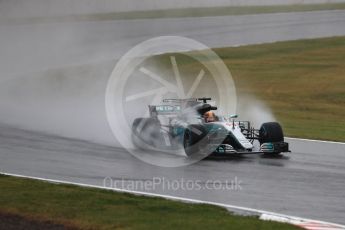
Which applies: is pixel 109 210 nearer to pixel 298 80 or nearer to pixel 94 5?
pixel 298 80

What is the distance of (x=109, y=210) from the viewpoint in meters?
11.9

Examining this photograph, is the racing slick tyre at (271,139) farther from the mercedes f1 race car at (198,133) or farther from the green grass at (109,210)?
the green grass at (109,210)

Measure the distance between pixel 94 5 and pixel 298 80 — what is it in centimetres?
1758

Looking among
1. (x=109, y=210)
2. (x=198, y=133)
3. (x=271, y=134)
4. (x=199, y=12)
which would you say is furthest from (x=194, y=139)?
(x=199, y=12)

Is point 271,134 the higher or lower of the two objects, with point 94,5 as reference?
lower

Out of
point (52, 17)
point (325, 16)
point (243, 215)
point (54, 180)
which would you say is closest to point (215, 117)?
point (54, 180)

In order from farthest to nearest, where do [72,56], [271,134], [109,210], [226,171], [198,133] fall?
[72,56]
[271,134]
[198,133]
[226,171]
[109,210]

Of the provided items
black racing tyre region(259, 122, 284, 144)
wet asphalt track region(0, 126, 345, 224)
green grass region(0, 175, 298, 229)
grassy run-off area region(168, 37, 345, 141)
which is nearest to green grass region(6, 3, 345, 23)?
grassy run-off area region(168, 37, 345, 141)

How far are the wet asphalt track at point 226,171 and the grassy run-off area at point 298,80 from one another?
4037mm

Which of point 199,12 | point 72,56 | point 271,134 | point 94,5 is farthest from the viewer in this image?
point 199,12

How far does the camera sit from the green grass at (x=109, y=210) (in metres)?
11.0

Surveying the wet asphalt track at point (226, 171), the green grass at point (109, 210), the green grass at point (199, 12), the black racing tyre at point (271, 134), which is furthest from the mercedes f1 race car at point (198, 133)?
the green grass at point (199, 12)

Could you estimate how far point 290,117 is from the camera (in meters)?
25.3

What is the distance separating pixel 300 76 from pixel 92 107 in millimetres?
10352
